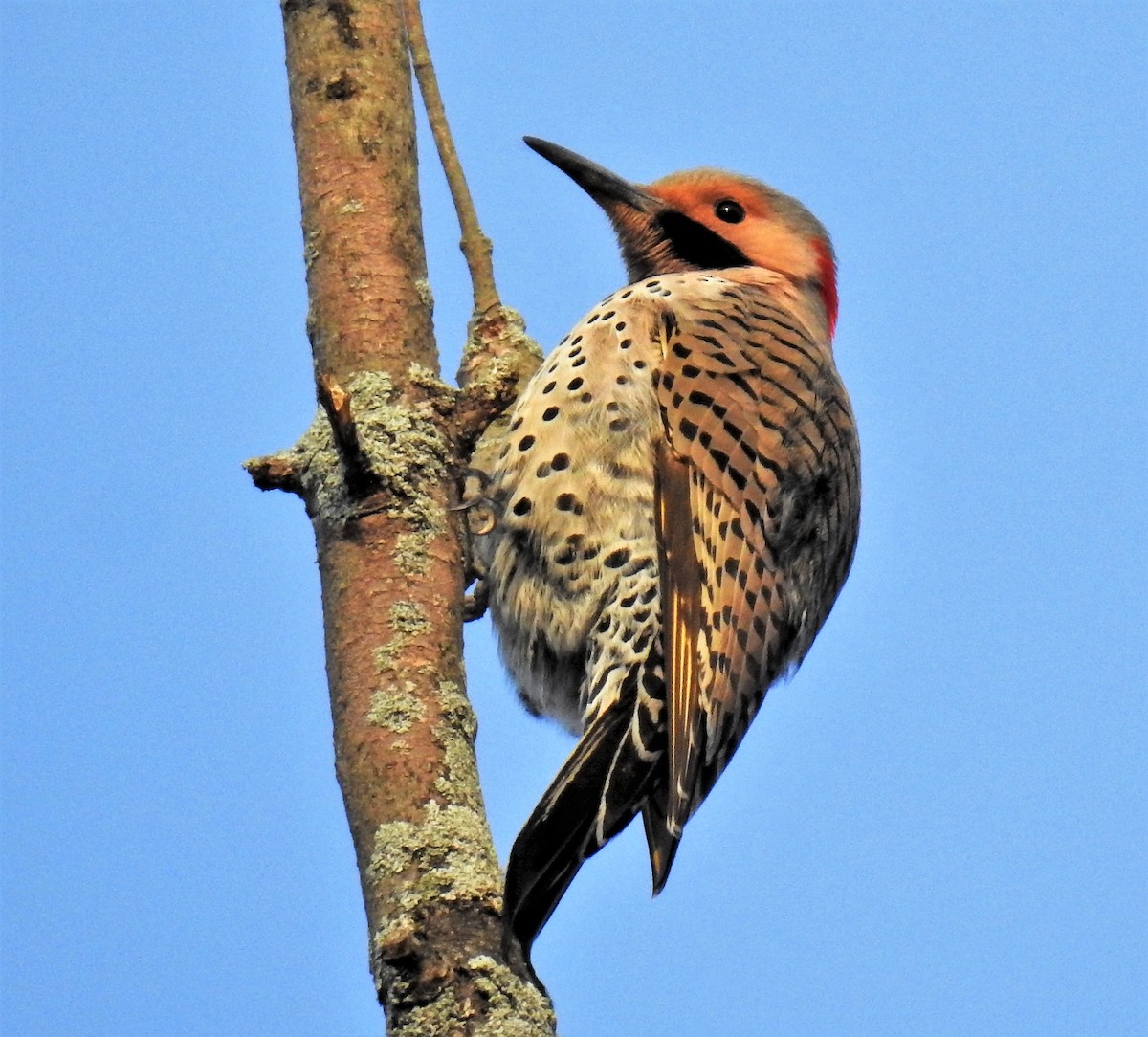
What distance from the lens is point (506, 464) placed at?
3764 mm

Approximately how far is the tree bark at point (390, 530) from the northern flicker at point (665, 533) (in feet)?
1.62

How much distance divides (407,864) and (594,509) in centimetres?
157

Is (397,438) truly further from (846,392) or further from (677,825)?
(846,392)

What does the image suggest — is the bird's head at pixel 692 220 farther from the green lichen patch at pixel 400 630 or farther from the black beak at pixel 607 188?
the green lichen patch at pixel 400 630

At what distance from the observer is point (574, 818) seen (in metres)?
2.87

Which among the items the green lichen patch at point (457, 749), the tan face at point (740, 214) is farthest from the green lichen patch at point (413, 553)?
the tan face at point (740, 214)

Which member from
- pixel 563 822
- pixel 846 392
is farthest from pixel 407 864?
pixel 846 392

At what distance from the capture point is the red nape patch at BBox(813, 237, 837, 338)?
17.1ft

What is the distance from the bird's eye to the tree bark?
1.87m

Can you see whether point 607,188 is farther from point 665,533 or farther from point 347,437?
point 347,437

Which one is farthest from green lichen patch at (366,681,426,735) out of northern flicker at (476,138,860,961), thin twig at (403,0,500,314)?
thin twig at (403,0,500,314)

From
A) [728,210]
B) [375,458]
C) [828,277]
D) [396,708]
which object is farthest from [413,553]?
[828,277]

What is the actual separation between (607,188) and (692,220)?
0.92 feet

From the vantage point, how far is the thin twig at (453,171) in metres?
3.28
